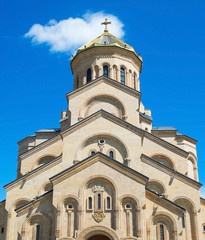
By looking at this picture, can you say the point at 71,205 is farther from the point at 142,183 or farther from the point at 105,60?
the point at 105,60

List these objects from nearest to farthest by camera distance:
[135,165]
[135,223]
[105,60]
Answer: [135,223], [135,165], [105,60]

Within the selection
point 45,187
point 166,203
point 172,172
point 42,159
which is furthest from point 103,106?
point 166,203

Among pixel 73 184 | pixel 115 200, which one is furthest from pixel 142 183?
pixel 73 184

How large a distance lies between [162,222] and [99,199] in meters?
4.09

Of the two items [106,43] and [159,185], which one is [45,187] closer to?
[159,185]

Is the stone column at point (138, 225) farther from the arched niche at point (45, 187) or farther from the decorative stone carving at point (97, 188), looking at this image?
the arched niche at point (45, 187)

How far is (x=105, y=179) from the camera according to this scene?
70.6ft

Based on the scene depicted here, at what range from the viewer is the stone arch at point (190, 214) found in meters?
23.8

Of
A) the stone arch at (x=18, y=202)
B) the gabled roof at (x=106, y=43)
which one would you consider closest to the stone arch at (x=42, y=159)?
the stone arch at (x=18, y=202)

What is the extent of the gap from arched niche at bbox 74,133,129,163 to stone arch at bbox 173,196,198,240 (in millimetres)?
4899

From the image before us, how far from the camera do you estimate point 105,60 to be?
34938 millimetres

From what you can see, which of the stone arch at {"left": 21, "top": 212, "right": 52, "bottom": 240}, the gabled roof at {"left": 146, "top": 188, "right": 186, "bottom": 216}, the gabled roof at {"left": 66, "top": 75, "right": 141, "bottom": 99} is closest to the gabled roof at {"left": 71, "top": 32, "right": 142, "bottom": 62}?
the gabled roof at {"left": 66, "top": 75, "right": 141, "bottom": 99}

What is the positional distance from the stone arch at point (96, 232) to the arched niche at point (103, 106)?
1045 cm

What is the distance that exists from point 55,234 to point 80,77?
60.5 feet
